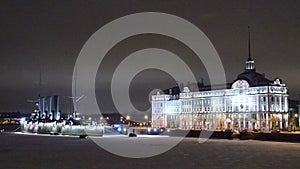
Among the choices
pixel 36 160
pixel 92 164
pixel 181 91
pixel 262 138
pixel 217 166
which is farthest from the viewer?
pixel 181 91

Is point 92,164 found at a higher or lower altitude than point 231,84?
lower

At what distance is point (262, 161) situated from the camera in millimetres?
30047

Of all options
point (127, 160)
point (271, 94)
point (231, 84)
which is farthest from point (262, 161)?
point (231, 84)

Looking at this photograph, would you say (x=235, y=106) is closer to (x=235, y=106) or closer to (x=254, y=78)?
(x=235, y=106)

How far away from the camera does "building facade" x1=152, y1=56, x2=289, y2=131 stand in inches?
4926

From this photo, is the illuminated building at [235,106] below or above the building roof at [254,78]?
below

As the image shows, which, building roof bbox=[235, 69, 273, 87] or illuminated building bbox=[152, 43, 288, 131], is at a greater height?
building roof bbox=[235, 69, 273, 87]

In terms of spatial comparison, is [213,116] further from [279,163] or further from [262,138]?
[279,163]

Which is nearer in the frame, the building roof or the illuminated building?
the illuminated building

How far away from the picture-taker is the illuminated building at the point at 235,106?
125m

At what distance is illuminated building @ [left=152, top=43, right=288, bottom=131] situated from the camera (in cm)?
12512

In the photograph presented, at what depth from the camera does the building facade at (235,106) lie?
125125mm

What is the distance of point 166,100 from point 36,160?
134m

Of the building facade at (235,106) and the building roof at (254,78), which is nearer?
the building facade at (235,106)
